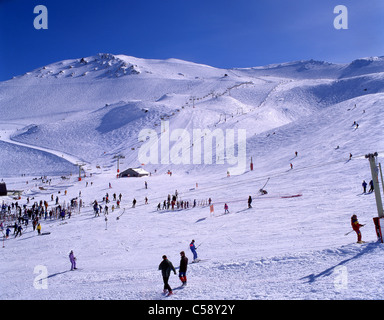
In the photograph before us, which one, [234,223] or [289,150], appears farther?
[289,150]

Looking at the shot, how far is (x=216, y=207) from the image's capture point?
2000cm

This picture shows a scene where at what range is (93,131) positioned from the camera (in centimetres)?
7525

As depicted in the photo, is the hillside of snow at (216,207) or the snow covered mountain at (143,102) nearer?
the hillside of snow at (216,207)

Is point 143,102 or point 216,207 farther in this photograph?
point 143,102

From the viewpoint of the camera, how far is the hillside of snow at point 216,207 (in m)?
7.39

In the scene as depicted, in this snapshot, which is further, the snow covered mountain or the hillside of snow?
the snow covered mountain

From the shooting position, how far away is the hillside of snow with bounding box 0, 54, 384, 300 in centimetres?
739

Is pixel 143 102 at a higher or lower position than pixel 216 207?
higher

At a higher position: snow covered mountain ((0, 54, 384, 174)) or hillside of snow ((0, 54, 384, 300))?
snow covered mountain ((0, 54, 384, 174))

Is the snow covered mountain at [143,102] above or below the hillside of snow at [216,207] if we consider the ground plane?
above

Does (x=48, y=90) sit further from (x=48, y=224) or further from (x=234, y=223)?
(x=234, y=223)

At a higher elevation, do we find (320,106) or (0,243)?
(320,106)
